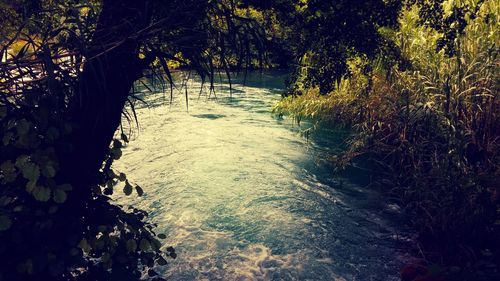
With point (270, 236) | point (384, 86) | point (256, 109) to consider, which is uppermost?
point (384, 86)

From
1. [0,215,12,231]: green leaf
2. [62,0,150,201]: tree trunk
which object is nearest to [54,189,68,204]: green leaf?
[0,215,12,231]: green leaf

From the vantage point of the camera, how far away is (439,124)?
6.62 meters

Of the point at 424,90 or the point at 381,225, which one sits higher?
the point at 424,90

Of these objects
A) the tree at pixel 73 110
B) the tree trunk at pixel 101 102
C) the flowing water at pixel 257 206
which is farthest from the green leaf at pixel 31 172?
the flowing water at pixel 257 206

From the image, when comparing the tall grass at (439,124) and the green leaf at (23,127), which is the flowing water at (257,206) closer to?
the tall grass at (439,124)

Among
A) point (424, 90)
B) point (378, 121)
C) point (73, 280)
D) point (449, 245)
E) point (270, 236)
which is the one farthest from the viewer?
point (378, 121)

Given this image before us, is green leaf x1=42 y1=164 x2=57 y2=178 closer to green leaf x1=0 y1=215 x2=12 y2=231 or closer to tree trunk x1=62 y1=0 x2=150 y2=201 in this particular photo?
green leaf x1=0 y1=215 x2=12 y2=231

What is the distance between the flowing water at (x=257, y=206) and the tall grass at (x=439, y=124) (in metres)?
0.65

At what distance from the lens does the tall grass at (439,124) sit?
495 centimetres

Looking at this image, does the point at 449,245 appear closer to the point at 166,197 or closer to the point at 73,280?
Answer: the point at 73,280

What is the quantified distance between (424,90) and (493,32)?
129 centimetres

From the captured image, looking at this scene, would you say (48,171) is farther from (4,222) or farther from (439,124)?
(439,124)

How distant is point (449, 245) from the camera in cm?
486

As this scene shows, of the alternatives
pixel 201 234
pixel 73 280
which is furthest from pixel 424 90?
pixel 73 280
